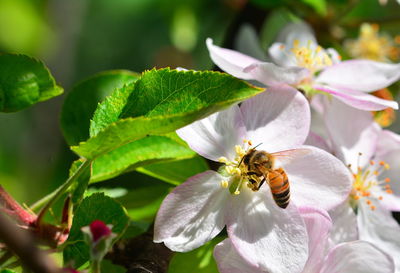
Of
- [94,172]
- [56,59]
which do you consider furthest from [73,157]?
[56,59]

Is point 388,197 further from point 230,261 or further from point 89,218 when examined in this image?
point 89,218

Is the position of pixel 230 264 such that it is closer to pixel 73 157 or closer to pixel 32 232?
pixel 32 232

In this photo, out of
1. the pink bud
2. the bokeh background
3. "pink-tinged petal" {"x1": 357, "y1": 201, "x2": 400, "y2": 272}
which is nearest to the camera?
the pink bud

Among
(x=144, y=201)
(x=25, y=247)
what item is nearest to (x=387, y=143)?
(x=144, y=201)

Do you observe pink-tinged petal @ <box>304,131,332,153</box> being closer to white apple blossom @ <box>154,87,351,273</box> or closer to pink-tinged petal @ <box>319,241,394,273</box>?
white apple blossom @ <box>154,87,351,273</box>

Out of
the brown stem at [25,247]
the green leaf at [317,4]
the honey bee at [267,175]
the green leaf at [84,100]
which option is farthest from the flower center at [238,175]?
the green leaf at [317,4]

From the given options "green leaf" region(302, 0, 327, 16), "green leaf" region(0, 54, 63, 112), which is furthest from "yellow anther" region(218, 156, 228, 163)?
"green leaf" region(302, 0, 327, 16)
